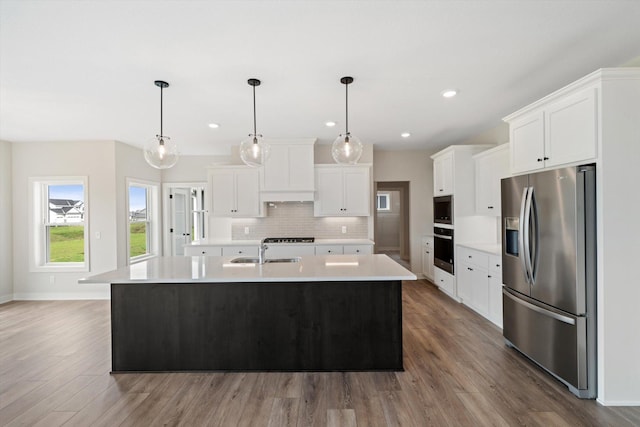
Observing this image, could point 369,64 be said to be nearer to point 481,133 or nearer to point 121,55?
point 121,55

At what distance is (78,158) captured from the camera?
5207mm

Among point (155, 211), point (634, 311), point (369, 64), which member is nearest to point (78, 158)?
point (155, 211)

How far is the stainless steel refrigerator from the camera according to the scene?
89.5 inches

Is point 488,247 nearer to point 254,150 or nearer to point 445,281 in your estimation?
point 445,281

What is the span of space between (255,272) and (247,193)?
2.88m

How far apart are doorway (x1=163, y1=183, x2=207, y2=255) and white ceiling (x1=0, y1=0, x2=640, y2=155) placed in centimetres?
255

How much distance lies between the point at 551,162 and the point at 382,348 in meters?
2.12

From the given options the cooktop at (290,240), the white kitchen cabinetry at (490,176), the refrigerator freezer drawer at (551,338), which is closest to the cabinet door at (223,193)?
the cooktop at (290,240)

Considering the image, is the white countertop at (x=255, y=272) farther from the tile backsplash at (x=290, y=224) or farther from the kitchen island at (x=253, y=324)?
the tile backsplash at (x=290, y=224)

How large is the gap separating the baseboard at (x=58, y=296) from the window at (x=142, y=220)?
73cm

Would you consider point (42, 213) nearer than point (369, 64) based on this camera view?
No

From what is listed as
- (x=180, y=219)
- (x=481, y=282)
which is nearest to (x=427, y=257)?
(x=481, y=282)

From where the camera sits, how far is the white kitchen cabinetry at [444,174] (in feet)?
16.3

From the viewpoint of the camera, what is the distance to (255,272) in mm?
2688
